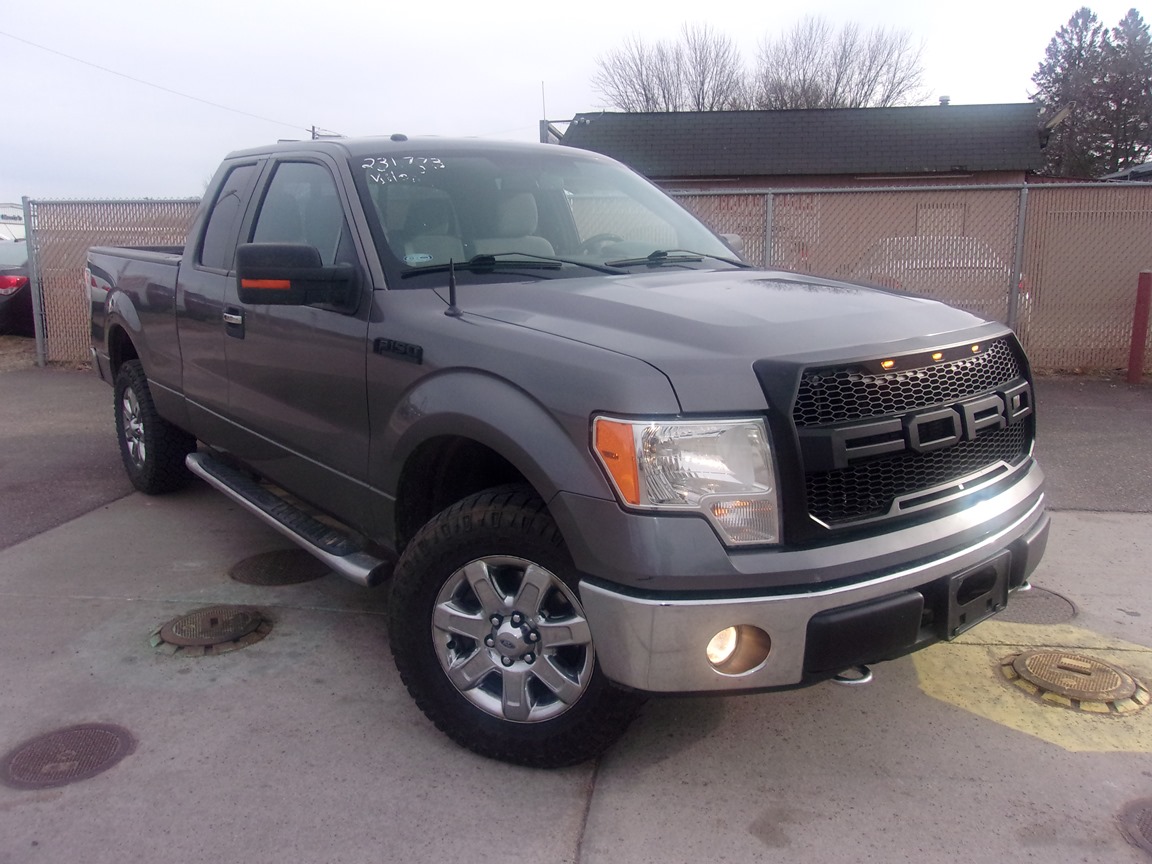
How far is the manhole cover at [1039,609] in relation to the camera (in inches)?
163

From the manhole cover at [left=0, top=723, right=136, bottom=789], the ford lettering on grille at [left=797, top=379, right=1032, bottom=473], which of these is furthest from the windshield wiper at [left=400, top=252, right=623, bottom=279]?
the manhole cover at [left=0, top=723, right=136, bottom=789]

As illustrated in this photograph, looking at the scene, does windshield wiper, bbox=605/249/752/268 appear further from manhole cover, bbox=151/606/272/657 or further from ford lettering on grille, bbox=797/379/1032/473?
manhole cover, bbox=151/606/272/657

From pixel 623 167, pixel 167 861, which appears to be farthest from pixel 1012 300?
pixel 167 861

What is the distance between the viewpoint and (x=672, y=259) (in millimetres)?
3875

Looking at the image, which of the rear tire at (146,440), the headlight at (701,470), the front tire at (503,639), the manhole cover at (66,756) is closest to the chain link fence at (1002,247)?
the rear tire at (146,440)

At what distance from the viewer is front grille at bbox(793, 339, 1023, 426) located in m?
2.56

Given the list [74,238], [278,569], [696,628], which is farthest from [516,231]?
[74,238]

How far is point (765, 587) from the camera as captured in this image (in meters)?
2.49

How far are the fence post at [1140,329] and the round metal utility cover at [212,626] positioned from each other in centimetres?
884

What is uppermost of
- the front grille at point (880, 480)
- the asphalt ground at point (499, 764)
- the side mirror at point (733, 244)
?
the side mirror at point (733, 244)

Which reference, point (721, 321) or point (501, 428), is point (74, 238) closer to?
point (501, 428)

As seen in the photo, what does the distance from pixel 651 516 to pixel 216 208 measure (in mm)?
3464

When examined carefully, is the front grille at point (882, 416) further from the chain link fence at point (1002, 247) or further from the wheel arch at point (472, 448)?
the chain link fence at point (1002, 247)

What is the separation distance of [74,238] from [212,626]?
8.43 m
